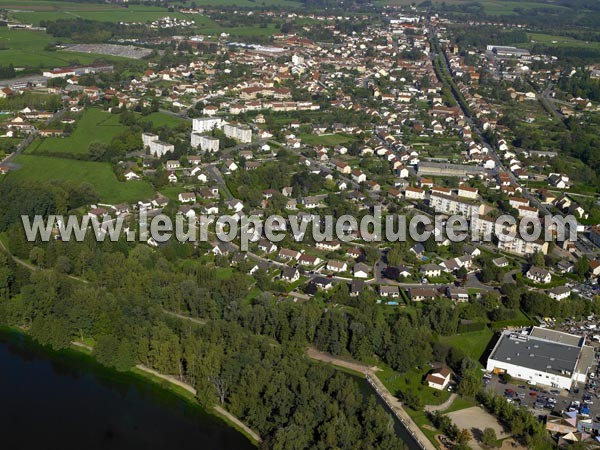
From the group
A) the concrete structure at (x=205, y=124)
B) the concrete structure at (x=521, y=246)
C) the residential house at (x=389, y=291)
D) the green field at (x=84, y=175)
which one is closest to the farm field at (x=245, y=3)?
the concrete structure at (x=205, y=124)

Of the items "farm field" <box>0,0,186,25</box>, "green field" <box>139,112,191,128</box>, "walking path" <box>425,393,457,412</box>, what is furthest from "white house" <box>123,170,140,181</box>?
"farm field" <box>0,0,186,25</box>

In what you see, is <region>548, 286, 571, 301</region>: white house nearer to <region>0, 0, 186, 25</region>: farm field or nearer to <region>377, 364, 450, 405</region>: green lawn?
<region>377, 364, 450, 405</region>: green lawn

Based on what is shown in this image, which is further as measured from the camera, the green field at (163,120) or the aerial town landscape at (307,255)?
the green field at (163,120)

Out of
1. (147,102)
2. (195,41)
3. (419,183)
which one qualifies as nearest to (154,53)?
(195,41)

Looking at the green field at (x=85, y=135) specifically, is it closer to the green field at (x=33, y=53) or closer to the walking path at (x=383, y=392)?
the green field at (x=33, y=53)

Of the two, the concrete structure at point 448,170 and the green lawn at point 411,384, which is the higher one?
the green lawn at point 411,384

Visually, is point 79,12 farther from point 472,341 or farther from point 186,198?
point 472,341

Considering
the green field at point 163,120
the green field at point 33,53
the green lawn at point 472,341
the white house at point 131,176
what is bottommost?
the green field at point 33,53

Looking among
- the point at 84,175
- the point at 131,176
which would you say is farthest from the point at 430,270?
the point at 84,175
